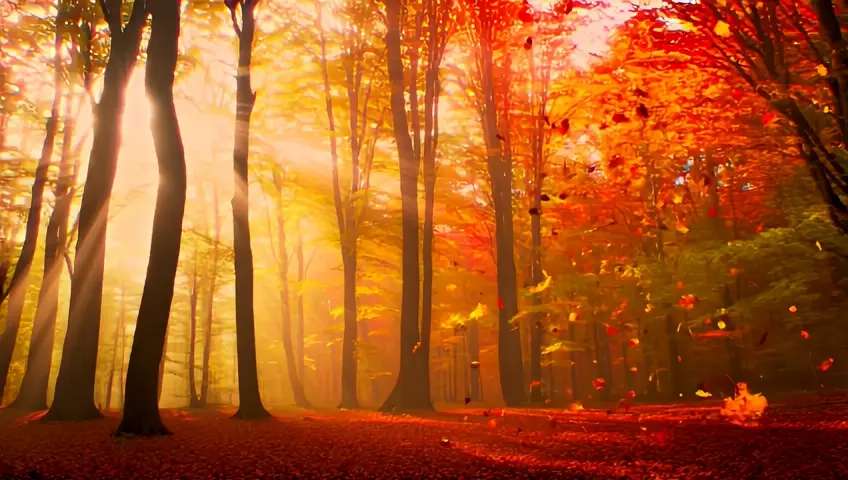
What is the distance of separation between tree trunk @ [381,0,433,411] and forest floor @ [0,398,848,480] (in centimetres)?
422

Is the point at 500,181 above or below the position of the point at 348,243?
above

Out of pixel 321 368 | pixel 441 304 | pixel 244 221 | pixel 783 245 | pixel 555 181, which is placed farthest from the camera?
pixel 321 368

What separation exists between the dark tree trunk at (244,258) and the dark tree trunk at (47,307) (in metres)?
6.61

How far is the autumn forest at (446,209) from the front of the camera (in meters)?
8.21

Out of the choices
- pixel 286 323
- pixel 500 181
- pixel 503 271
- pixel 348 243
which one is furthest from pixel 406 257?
Result: pixel 286 323

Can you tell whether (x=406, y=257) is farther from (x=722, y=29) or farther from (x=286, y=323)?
(x=286, y=323)

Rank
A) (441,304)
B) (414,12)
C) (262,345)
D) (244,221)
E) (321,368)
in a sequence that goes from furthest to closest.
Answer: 1. (321,368)
2. (262,345)
3. (441,304)
4. (414,12)
5. (244,221)

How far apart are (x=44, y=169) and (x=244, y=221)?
7655 millimetres

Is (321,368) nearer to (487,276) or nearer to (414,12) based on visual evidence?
(487,276)

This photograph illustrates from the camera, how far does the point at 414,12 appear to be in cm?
1820

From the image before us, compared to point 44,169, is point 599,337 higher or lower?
lower

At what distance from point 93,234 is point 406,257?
24.8ft

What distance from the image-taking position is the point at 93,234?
12000mm

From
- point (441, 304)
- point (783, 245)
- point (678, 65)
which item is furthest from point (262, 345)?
point (678, 65)
